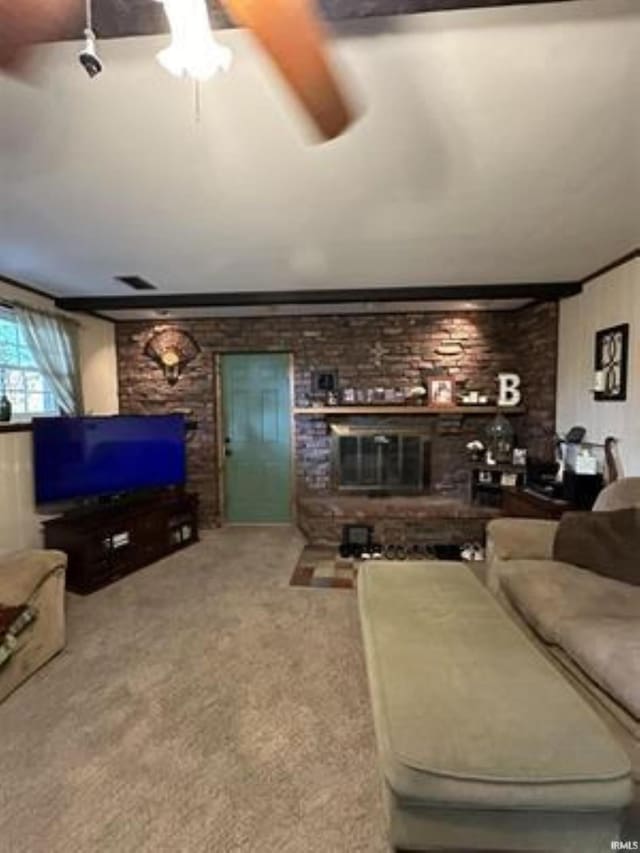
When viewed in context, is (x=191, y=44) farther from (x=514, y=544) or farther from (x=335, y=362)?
(x=335, y=362)

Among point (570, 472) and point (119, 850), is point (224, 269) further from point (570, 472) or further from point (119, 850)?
point (119, 850)

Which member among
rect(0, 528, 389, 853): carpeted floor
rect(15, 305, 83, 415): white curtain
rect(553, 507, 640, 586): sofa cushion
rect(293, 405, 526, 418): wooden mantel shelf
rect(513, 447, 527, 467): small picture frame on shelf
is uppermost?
rect(15, 305, 83, 415): white curtain

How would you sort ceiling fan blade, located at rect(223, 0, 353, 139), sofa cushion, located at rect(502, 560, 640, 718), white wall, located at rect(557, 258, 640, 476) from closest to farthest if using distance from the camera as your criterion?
ceiling fan blade, located at rect(223, 0, 353, 139)
sofa cushion, located at rect(502, 560, 640, 718)
white wall, located at rect(557, 258, 640, 476)

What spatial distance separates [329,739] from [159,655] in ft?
3.75

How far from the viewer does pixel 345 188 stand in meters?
2.33

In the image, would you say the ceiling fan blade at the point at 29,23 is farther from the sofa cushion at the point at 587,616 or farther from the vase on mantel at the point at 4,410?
the vase on mantel at the point at 4,410

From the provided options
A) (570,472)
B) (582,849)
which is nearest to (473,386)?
(570,472)

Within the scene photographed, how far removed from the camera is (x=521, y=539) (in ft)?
9.99

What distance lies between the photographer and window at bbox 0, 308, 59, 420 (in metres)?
3.95

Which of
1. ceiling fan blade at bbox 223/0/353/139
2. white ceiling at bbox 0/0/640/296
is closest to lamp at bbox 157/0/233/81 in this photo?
ceiling fan blade at bbox 223/0/353/139

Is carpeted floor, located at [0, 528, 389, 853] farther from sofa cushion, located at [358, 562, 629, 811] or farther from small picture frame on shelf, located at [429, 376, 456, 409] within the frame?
small picture frame on shelf, located at [429, 376, 456, 409]

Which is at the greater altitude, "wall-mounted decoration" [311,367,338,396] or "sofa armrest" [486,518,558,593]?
"wall-mounted decoration" [311,367,338,396]

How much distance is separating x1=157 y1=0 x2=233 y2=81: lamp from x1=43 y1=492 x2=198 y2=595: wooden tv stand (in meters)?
3.43

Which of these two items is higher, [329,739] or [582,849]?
[582,849]
